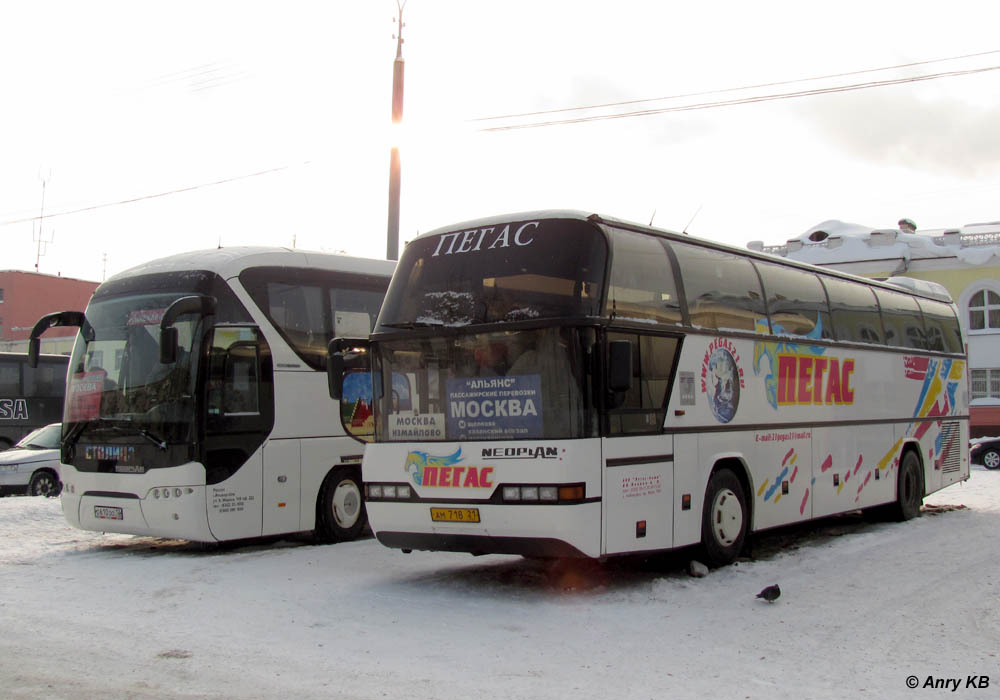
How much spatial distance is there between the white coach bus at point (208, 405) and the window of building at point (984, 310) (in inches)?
1407

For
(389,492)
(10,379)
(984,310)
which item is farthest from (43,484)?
(984,310)

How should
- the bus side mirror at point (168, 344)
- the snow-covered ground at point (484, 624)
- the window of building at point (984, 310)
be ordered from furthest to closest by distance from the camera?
the window of building at point (984, 310) → the bus side mirror at point (168, 344) → the snow-covered ground at point (484, 624)

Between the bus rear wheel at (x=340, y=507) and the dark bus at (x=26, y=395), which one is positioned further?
the dark bus at (x=26, y=395)

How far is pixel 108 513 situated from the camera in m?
11.9

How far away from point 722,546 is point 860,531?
4.45 metres

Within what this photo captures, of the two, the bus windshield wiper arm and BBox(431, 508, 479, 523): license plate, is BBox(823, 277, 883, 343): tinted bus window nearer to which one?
BBox(431, 508, 479, 523): license plate

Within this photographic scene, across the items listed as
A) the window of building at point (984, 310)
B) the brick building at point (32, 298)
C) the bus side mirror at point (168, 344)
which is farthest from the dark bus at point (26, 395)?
the brick building at point (32, 298)

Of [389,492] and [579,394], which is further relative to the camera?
[389,492]

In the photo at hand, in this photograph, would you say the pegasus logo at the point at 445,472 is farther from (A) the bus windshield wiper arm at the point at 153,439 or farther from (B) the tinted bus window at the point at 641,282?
(A) the bus windshield wiper arm at the point at 153,439

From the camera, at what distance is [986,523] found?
14.4 meters

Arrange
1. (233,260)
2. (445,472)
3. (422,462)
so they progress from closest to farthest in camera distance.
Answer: (445,472)
(422,462)
(233,260)

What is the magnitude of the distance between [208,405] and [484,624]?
497 cm

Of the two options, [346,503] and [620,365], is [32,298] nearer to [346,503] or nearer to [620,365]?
[346,503]

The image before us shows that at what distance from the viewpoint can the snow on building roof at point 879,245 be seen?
42.0 meters
